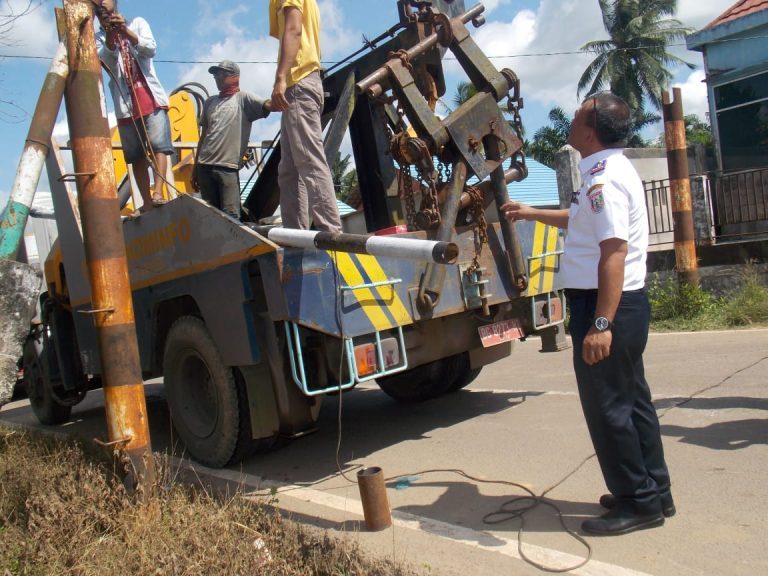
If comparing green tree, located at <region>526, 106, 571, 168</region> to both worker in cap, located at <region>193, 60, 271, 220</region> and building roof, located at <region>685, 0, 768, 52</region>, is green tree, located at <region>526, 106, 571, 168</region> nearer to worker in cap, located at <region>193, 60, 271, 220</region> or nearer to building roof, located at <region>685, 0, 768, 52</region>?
building roof, located at <region>685, 0, 768, 52</region>

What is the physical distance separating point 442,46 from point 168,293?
105 inches

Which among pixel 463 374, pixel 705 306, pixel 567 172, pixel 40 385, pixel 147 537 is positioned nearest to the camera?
pixel 147 537

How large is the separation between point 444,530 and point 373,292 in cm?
152

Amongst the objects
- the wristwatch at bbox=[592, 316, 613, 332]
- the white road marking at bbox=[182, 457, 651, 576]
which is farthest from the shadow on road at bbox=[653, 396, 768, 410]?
the wristwatch at bbox=[592, 316, 613, 332]

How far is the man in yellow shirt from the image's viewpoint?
4777 millimetres

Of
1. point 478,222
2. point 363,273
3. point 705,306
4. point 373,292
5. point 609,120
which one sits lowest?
point 705,306

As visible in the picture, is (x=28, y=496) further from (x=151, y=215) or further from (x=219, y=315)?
(x=151, y=215)

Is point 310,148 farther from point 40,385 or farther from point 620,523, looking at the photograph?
point 40,385

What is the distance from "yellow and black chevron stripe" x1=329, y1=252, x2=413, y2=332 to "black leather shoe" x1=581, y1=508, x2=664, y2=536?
1720 millimetres

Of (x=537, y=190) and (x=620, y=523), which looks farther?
(x=537, y=190)

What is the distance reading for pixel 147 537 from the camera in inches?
130

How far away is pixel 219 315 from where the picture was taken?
15.6ft

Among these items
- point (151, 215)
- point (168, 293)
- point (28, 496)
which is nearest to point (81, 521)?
point (28, 496)

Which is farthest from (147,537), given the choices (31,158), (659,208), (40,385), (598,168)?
(659,208)
